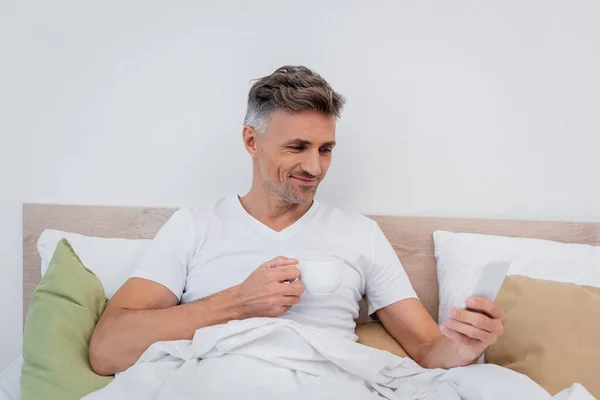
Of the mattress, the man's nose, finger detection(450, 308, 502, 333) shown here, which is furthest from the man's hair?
the mattress

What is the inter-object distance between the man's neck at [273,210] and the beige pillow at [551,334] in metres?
0.57

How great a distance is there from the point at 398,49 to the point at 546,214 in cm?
68

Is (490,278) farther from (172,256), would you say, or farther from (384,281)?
(172,256)

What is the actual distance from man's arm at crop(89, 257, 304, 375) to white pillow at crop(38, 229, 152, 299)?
27cm

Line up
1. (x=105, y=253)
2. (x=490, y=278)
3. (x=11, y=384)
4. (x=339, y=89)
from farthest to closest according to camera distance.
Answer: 1. (x=339, y=89)
2. (x=105, y=253)
3. (x=11, y=384)
4. (x=490, y=278)

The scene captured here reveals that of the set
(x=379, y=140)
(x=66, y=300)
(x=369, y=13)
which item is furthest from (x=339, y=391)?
(x=369, y=13)

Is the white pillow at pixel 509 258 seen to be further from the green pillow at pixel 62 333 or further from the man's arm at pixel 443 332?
the green pillow at pixel 62 333

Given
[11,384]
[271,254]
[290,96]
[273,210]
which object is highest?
[290,96]

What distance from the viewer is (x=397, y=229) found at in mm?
1726

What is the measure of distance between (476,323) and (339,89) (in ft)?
3.05

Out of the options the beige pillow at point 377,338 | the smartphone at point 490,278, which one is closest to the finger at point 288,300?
the beige pillow at point 377,338

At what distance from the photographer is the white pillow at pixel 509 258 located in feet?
4.93

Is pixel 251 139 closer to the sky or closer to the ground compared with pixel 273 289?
closer to the sky

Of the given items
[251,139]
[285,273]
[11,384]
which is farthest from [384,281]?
[11,384]
